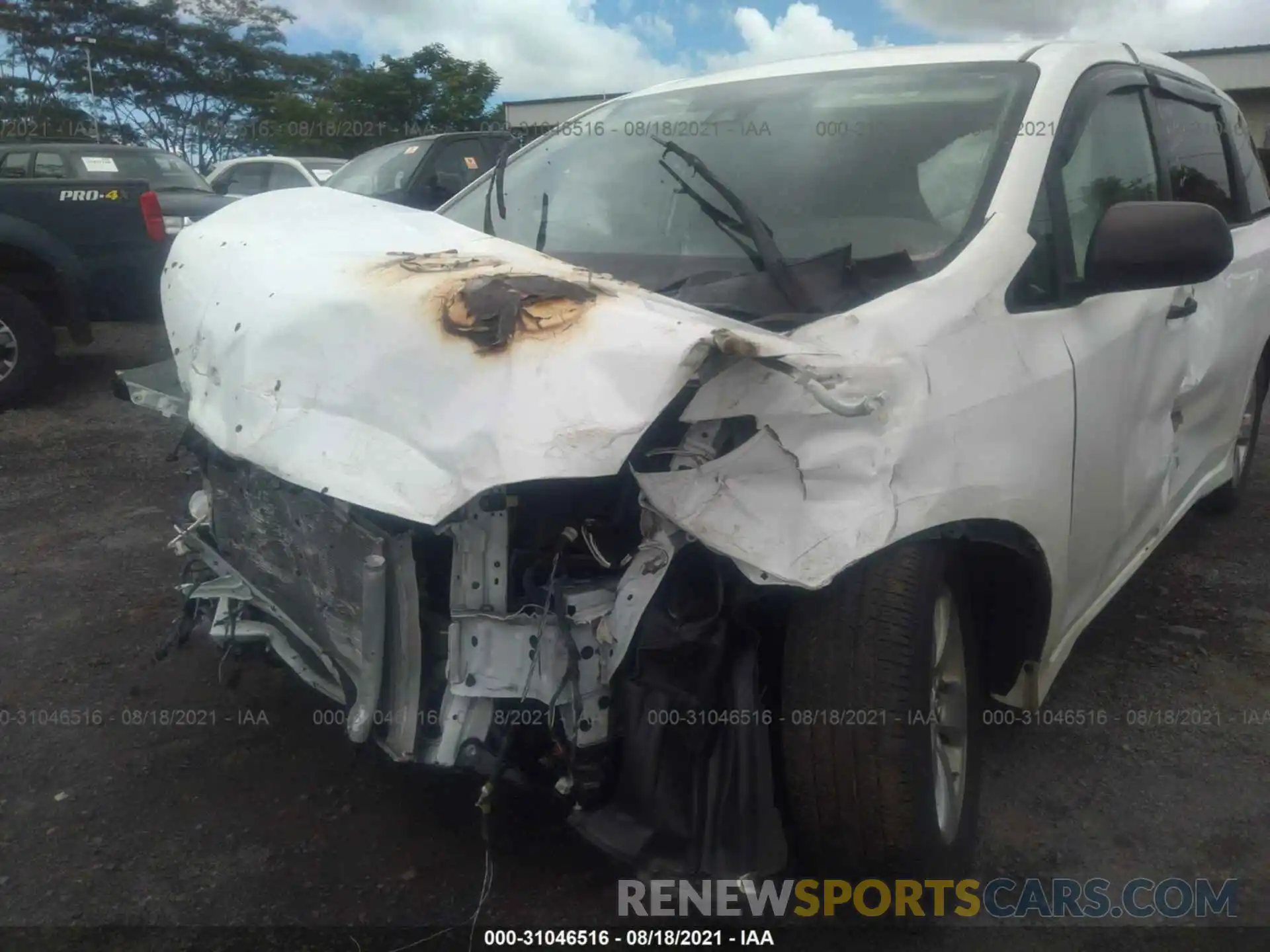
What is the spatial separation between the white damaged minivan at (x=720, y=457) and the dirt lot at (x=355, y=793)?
0.38 metres

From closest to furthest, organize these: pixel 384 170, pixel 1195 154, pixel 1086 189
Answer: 1. pixel 1086 189
2. pixel 1195 154
3. pixel 384 170

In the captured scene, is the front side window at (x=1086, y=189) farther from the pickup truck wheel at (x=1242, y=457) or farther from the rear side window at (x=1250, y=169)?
the pickup truck wheel at (x=1242, y=457)

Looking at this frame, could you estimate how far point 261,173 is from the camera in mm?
12312

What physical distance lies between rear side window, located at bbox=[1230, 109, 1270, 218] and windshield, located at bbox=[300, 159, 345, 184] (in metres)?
9.73

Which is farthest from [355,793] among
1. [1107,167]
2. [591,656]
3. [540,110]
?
[540,110]

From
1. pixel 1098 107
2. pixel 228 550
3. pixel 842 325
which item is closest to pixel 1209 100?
pixel 1098 107

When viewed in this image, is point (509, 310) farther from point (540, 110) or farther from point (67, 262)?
point (540, 110)

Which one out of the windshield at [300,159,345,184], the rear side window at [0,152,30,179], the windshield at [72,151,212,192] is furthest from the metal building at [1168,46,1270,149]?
the rear side window at [0,152,30,179]

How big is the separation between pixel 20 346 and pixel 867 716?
654cm

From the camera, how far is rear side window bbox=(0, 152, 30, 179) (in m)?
8.15

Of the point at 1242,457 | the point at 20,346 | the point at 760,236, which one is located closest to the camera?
the point at 760,236

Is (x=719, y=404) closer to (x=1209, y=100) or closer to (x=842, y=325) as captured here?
(x=842, y=325)

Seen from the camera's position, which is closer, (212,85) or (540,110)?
(540,110)

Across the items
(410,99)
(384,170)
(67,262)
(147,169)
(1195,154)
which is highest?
(410,99)
